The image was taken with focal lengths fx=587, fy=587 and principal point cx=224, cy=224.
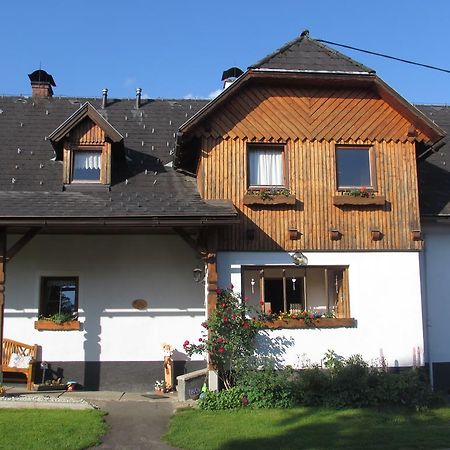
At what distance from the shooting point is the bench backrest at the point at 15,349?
12.9 meters

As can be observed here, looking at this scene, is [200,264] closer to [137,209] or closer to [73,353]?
[137,209]

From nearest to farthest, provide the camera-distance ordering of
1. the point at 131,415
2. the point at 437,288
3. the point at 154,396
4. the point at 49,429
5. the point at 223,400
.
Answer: the point at 49,429 → the point at 131,415 → the point at 223,400 → the point at 154,396 → the point at 437,288

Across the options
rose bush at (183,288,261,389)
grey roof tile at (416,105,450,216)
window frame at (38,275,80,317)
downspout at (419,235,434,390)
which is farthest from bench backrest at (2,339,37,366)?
grey roof tile at (416,105,450,216)

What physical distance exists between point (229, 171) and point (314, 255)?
99.6 inches

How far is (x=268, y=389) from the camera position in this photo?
1077 centimetres

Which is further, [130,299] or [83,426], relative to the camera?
[130,299]

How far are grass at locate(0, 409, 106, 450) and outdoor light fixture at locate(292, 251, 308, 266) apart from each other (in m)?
4.85

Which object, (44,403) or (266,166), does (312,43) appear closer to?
(266,166)

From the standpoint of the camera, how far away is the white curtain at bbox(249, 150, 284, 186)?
12.7 metres

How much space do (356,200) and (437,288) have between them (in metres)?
2.98

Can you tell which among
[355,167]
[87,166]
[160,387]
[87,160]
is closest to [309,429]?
[160,387]

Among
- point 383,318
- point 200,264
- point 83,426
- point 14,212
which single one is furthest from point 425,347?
point 14,212

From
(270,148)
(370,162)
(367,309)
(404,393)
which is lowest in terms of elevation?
(404,393)

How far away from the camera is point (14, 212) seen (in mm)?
11234
